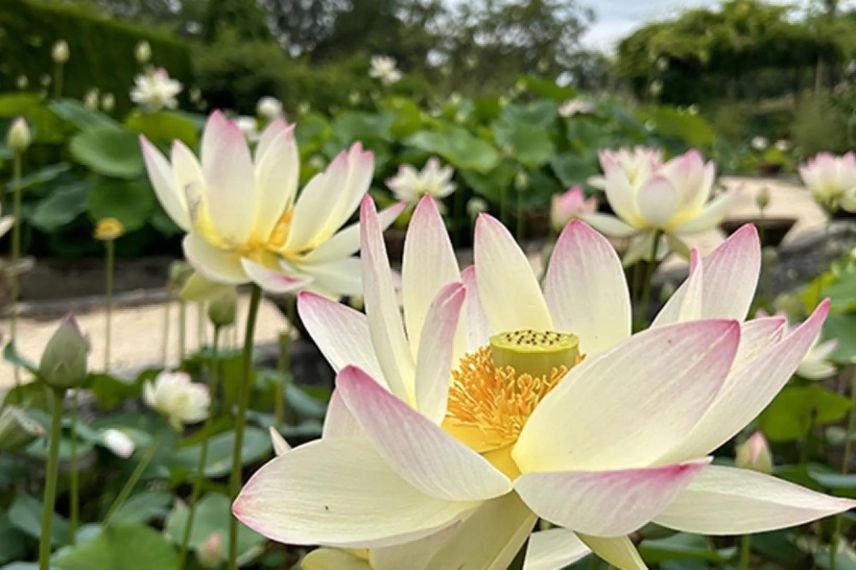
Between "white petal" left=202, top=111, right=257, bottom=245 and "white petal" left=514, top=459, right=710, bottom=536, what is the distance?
60 centimetres

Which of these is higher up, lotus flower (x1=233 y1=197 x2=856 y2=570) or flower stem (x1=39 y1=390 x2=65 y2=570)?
lotus flower (x1=233 y1=197 x2=856 y2=570)

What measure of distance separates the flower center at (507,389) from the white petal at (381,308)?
1.4 inches

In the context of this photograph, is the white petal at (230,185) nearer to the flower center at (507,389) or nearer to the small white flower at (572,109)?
the flower center at (507,389)

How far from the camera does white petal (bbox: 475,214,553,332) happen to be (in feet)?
1.70

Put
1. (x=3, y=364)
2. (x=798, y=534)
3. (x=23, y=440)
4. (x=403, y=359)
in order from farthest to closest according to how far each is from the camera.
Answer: (x=3, y=364)
(x=798, y=534)
(x=23, y=440)
(x=403, y=359)

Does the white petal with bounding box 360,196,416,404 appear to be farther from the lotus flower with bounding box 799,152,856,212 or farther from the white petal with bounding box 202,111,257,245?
the lotus flower with bounding box 799,152,856,212

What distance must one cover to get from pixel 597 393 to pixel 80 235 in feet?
12.8

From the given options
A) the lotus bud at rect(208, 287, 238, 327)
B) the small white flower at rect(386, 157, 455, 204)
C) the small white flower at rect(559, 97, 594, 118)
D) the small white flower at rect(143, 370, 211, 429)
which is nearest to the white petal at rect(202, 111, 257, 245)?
the lotus bud at rect(208, 287, 238, 327)

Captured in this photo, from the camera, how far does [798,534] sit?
124 centimetres

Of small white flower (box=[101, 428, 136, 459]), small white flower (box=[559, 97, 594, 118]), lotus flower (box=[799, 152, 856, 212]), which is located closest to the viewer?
small white flower (box=[101, 428, 136, 459])

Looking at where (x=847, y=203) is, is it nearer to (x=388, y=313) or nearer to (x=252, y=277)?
(x=252, y=277)

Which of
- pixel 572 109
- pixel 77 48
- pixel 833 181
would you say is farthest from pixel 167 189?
pixel 77 48

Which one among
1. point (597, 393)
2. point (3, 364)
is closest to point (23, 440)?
point (597, 393)

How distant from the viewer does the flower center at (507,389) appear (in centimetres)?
44
